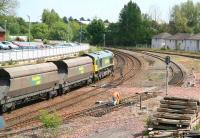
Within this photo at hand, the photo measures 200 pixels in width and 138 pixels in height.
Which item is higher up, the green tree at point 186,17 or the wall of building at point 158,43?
the green tree at point 186,17

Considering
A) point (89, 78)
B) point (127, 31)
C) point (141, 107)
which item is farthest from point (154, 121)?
point (127, 31)

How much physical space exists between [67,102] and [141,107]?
6.33m

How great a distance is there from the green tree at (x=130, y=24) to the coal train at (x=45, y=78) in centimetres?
8097

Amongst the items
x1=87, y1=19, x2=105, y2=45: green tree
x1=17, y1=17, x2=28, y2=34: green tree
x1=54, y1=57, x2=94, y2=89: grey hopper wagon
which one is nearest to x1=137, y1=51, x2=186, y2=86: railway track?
x1=54, y1=57, x2=94, y2=89: grey hopper wagon

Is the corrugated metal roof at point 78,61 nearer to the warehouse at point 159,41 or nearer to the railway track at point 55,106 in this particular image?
the railway track at point 55,106

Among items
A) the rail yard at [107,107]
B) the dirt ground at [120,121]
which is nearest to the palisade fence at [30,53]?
the rail yard at [107,107]

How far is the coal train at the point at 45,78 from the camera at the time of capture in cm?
2942

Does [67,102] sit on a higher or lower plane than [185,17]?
lower

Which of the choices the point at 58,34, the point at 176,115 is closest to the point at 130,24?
the point at 58,34

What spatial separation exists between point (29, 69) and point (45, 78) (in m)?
2.32

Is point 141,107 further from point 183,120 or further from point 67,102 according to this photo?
point 183,120

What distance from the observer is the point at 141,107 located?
30297 mm

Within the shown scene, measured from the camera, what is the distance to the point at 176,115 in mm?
21703

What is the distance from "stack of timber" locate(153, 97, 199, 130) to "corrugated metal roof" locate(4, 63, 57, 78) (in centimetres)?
1087
